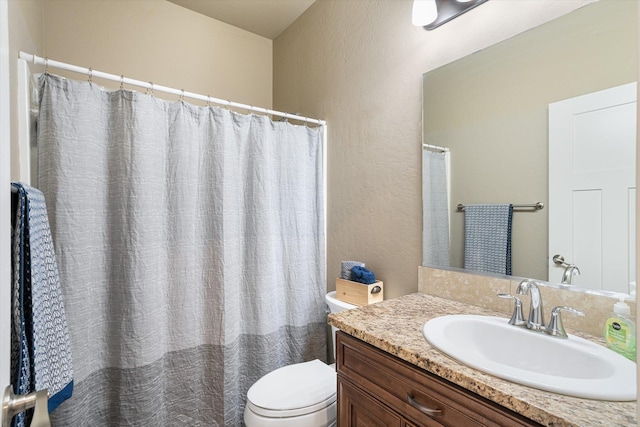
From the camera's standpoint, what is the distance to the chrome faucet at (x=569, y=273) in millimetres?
1031

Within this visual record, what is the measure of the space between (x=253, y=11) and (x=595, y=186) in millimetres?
2352

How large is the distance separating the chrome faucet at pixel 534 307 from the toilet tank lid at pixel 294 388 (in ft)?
2.83

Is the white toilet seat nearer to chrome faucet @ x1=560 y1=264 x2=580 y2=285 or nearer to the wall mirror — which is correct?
the wall mirror

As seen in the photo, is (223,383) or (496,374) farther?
(223,383)

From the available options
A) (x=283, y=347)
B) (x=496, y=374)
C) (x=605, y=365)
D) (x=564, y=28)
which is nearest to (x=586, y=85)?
(x=564, y=28)

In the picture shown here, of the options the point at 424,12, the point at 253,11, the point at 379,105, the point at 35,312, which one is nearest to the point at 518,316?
the point at 379,105

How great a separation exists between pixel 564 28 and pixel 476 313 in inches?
41.9

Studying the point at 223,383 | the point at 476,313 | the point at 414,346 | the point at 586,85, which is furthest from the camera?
the point at 223,383

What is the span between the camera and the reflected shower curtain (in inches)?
51.3

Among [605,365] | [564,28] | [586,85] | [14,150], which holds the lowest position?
[605,365]

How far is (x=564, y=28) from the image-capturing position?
1.06m

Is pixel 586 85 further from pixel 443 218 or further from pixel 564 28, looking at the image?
pixel 443 218

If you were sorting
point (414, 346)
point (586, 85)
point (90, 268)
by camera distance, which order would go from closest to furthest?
point (414, 346) < point (586, 85) < point (90, 268)

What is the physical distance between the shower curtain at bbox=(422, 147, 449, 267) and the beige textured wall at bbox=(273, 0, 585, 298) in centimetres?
5
